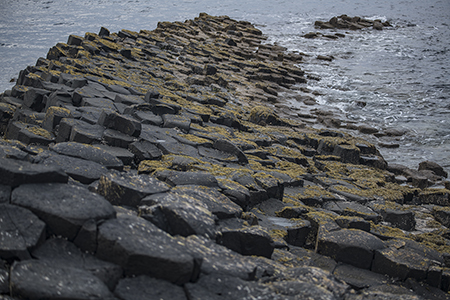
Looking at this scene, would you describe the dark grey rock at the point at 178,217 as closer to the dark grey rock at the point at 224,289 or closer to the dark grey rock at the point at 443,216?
the dark grey rock at the point at 224,289

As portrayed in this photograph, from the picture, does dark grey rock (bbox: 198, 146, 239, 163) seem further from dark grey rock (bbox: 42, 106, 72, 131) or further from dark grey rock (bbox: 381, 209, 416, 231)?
dark grey rock (bbox: 381, 209, 416, 231)

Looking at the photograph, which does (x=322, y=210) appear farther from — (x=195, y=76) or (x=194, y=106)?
(x=195, y=76)

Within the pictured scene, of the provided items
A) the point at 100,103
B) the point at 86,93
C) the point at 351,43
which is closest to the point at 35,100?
the point at 86,93

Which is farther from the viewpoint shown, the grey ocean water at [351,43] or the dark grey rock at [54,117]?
the grey ocean water at [351,43]

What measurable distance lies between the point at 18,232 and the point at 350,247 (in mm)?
2289

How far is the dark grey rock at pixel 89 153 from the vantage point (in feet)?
10.1

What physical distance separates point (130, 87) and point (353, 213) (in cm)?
429

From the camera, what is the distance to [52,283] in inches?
59.4

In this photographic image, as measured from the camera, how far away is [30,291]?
4.76ft

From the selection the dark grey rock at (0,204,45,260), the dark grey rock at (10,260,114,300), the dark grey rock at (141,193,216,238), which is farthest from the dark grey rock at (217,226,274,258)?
the dark grey rock at (0,204,45,260)

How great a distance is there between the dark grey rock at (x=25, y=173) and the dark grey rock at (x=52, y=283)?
2.08 ft

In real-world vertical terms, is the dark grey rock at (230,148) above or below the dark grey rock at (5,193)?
below

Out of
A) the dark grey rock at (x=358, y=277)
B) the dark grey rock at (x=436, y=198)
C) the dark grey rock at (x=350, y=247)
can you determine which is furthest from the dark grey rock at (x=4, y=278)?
the dark grey rock at (x=436, y=198)

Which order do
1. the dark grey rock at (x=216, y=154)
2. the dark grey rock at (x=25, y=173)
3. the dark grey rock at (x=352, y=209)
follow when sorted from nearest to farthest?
the dark grey rock at (x=25, y=173)
the dark grey rock at (x=352, y=209)
the dark grey rock at (x=216, y=154)
